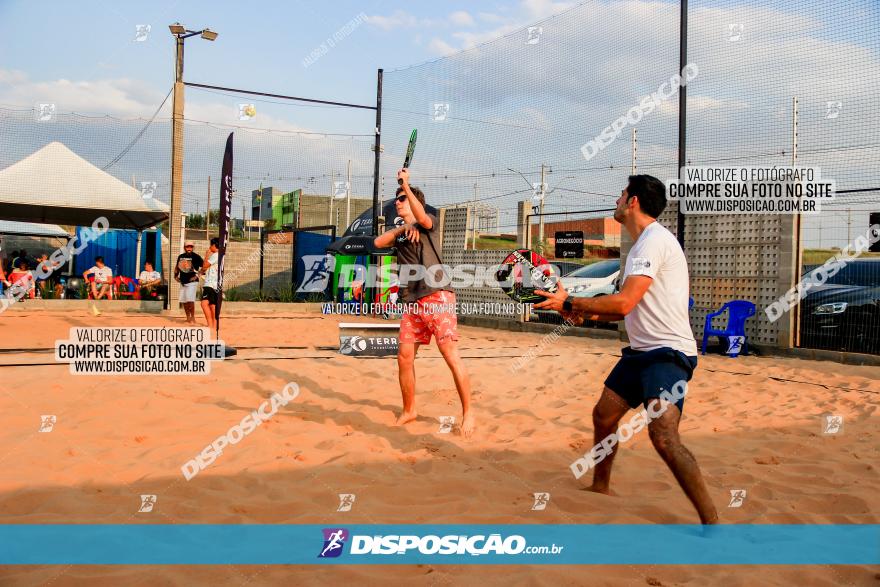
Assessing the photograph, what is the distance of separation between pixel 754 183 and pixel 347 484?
8368 millimetres

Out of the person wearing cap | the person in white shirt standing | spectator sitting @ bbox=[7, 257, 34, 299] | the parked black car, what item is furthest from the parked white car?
spectator sitting @ bbox=[7, 257, 34, 299]

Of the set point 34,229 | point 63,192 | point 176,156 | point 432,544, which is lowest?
point 432,544

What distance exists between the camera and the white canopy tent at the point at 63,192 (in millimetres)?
14211

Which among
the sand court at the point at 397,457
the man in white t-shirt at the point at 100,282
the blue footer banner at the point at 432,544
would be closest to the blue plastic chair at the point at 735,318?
the sand court at the point at 397,457

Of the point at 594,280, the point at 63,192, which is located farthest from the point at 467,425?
the point at 63,192

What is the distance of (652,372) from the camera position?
3152mm

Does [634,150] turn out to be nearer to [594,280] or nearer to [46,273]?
[594,280]

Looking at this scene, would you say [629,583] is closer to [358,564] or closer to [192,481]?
[358,564]

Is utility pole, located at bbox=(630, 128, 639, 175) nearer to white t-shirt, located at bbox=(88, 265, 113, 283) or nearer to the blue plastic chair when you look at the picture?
the blue plastic chair

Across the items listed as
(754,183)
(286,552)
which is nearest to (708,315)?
(754,183)

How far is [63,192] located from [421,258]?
1278 cm

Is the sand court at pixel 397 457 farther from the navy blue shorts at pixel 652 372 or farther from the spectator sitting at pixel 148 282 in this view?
the spectator sitting at pixel 148 282

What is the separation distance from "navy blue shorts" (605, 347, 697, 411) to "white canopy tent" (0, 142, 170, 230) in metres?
14.1

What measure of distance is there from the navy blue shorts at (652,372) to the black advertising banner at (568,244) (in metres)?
10.6
